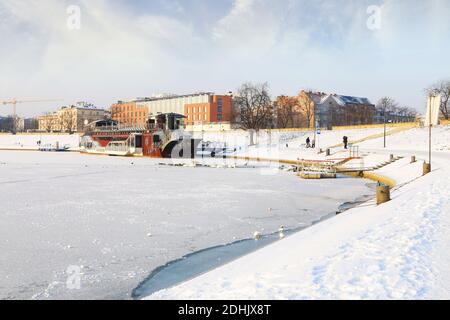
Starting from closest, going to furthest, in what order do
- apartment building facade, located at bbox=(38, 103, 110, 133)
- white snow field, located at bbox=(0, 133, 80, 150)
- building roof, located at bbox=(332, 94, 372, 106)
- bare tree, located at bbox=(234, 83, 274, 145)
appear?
1. bare tree, located at bbox=(234, 83, 274, 145)
2. white snow field, located at bbox=(0, 133, 80, 150)
3. building roof, located at bbox=(332, 94, 372, 106)
4. apartment building facade, located at bbox=(38, 103, 110, 133)

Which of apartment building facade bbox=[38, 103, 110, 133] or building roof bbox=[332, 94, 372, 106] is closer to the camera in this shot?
building roof bbox=[332, 94, 372, 106]

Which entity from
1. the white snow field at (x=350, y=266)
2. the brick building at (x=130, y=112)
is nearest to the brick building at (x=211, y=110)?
the brick building at (x=130, y=112)

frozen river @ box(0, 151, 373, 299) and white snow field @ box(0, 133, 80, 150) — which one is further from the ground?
white snow field @ box(0, 133, 80, 150)

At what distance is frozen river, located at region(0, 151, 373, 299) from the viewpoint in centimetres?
708

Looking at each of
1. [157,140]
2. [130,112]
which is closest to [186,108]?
[130,112]

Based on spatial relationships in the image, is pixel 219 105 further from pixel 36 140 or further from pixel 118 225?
pixel 118 225

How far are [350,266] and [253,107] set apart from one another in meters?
71.6

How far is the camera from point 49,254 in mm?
8516

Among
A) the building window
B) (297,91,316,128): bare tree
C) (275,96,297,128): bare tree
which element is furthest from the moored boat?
the building window

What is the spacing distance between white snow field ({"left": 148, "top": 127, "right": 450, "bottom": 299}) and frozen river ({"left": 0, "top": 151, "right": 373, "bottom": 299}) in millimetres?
1718

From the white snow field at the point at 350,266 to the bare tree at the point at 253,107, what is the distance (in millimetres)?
63027

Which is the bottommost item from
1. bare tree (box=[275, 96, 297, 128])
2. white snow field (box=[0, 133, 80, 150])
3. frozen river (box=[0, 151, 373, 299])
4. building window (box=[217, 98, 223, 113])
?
frozen river (box=[0, 151, 373, 299])

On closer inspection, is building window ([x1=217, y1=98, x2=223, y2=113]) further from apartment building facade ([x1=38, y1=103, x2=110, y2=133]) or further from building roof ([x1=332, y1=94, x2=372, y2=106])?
apartment building facade ([x1=38, y1=103, x2=110, y2=133])

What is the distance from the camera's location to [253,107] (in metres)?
76.9
